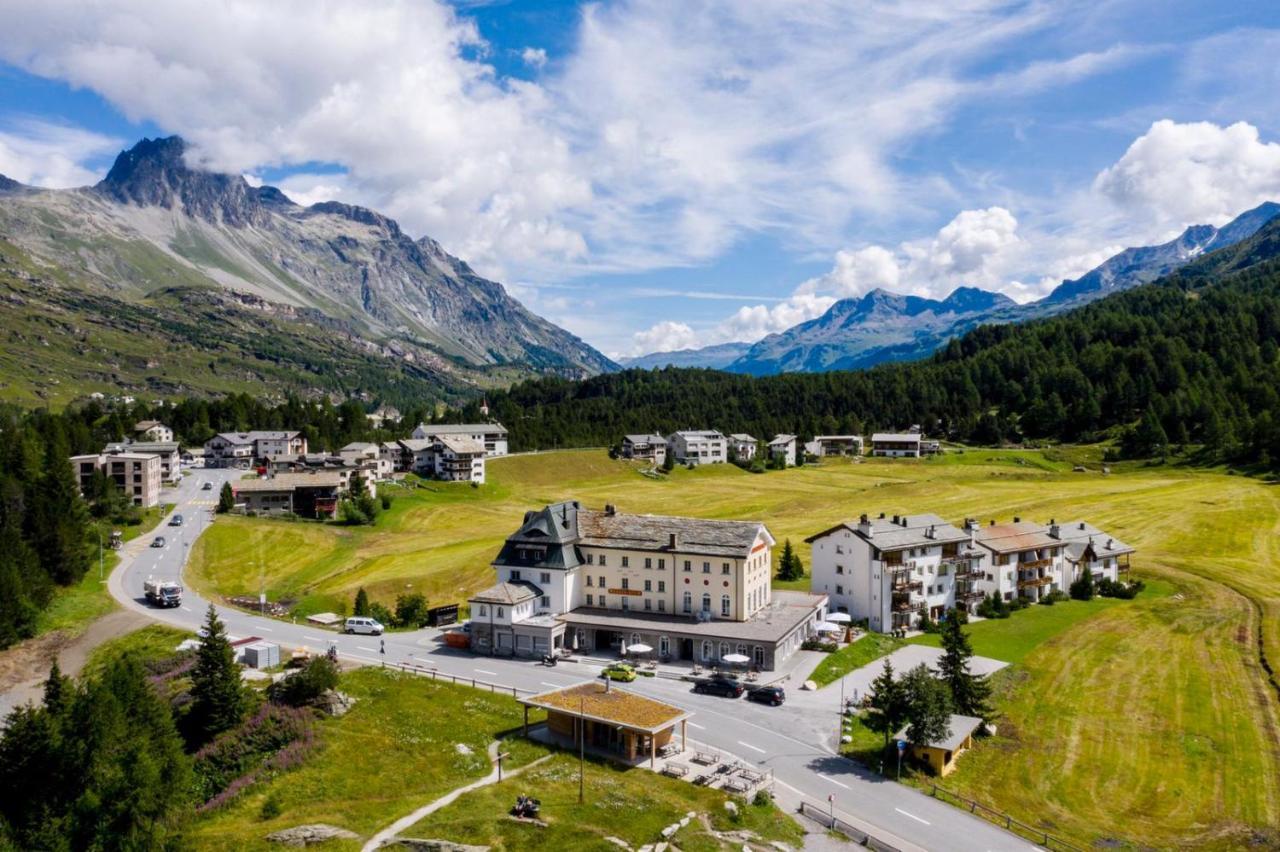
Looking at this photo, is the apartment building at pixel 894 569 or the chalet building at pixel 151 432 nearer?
the apartment building at pixel 894 569

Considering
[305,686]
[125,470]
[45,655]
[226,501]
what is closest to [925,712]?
[305,686]

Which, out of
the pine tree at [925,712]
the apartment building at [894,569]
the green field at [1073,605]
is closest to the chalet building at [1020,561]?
the apartment building at [894,569]

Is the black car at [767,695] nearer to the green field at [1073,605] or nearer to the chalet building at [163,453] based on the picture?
the green field at [1073,605]

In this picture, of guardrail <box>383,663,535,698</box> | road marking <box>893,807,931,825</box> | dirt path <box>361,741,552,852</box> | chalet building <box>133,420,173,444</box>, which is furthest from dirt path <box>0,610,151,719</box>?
chalet building <box>133,420,173,444</box>

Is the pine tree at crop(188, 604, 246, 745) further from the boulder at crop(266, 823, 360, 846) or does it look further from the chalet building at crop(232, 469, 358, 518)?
the chalet building at crop(232, 469, 358, 518)

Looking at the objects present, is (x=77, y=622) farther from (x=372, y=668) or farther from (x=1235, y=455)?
(x=1235, y=455)

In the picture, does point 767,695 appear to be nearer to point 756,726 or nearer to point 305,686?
point 756,726

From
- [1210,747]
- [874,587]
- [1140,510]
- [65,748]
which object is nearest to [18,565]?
[65,748]
